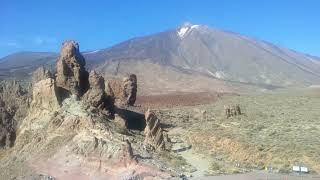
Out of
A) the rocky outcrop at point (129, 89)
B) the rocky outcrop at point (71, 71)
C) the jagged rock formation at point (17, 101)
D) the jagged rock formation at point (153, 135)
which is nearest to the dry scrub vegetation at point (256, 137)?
the jagged rock formation at point (153, 135)

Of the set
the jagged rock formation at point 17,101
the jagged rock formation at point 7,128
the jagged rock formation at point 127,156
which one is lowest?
the jagged rock formation at point 127,156

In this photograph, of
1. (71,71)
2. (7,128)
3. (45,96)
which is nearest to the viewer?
(7,128)

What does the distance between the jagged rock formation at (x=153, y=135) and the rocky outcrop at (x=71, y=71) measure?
13.6 feet

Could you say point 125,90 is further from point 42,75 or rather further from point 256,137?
point 42,75

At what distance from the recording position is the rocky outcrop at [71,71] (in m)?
31.5

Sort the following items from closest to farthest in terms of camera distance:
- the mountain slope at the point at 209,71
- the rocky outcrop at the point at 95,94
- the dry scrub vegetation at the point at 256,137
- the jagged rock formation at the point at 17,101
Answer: the dry scrub vegetation at the point at 256,137 < the jagged rock formation at the point at 17,101 < the rocky outcrop at the point at 95,94 < the mountain slope at the point at 209,71

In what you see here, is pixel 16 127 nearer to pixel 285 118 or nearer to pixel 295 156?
pixel 295 156

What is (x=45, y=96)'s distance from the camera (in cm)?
2856

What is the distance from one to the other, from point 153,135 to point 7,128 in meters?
8.01

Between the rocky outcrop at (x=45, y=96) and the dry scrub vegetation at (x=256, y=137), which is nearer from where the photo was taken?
the rocky outcrop at (x=45, y=96)

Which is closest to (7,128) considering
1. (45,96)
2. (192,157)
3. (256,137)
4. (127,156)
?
(45,96)

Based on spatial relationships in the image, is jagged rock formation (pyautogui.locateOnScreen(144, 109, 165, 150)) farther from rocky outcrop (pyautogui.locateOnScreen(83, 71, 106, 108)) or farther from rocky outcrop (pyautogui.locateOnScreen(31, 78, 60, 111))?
rocky outcrop (pyautogui.locateOnScreen(31, 78, 60, 111))

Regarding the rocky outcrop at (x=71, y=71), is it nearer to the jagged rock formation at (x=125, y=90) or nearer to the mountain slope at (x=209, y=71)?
the jagged rock formation at (x=125, y=90)

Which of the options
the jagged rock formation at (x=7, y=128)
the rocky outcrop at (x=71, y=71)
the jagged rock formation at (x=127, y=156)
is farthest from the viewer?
the rocky outcrop at (x=71, y=71)
